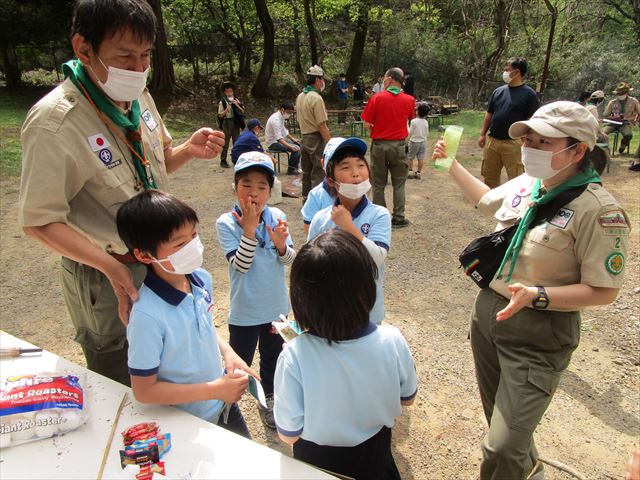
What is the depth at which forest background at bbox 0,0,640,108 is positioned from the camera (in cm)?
A: 1546

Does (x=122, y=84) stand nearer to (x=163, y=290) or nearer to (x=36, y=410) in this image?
(x=163, y=290)

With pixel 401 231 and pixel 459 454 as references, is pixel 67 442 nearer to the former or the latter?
pixel 459 454

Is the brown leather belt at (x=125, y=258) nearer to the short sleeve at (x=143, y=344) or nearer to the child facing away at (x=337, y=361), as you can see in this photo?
the short sleeve at (x=143, y=344)

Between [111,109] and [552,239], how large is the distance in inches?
70.1

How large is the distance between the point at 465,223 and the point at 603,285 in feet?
14.5

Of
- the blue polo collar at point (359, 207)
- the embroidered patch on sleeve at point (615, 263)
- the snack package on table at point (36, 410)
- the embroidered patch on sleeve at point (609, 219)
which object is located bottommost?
the snack package on table at point (36, 410)

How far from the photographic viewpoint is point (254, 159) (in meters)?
2.25

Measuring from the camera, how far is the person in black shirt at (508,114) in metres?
5.11

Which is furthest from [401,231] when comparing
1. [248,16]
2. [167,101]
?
[248,16]

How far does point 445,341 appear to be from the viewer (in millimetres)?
3504

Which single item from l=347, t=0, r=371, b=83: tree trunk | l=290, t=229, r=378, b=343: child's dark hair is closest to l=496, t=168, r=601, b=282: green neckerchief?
l=290, t=229, r=378, b=343: child's dark hair

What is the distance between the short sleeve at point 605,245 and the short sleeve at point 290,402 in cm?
118

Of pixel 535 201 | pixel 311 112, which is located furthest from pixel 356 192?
pixel 311 112

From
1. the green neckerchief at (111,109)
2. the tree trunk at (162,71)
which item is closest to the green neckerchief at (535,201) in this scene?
the green neckerchief at (111,109)
